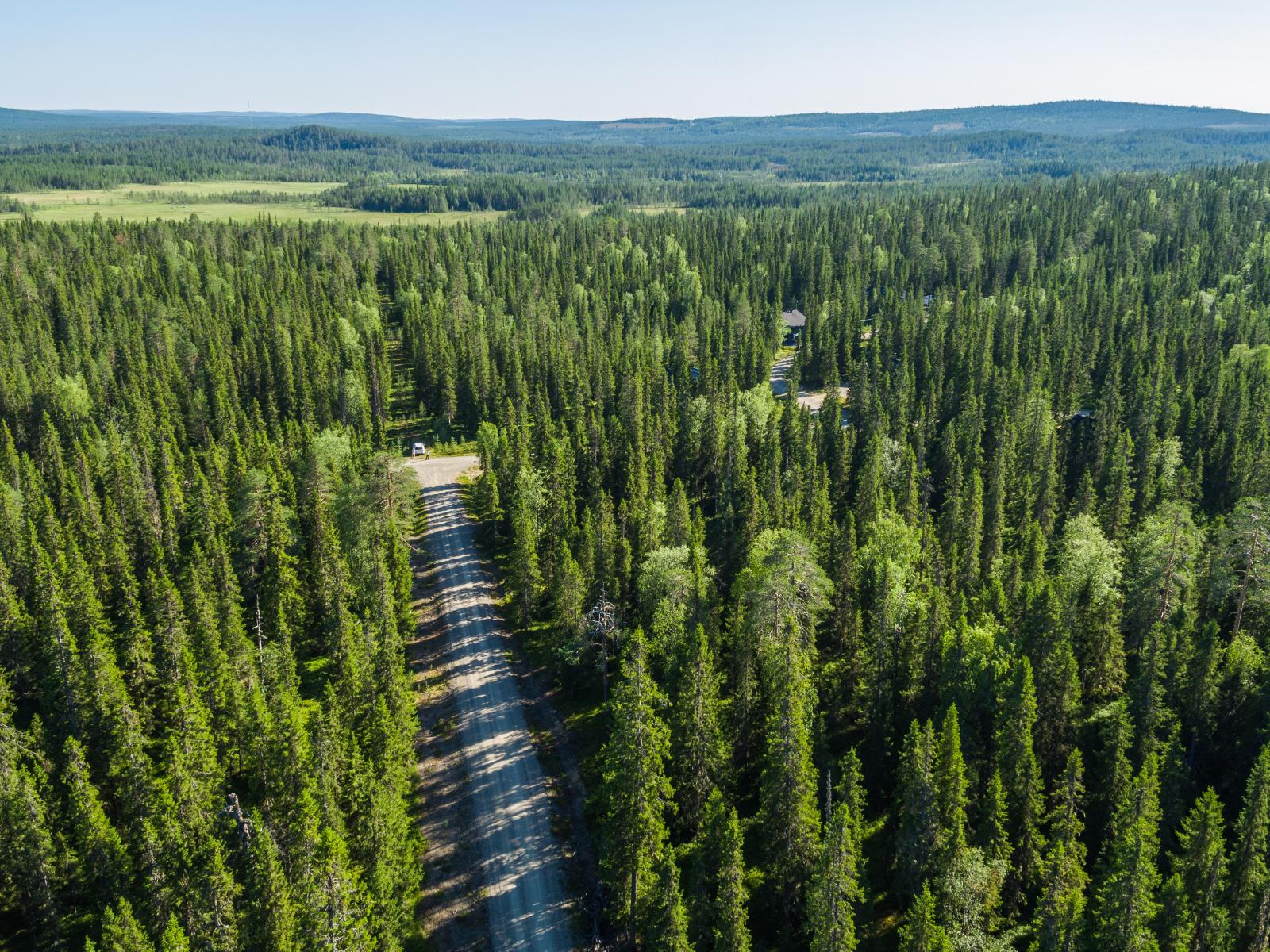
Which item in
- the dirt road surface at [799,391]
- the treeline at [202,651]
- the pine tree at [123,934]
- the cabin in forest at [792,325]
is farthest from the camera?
the cabin in forest at [792,325]

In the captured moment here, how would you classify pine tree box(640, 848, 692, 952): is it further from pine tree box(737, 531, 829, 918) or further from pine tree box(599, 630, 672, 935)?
pine tree box(737, 531, 829, 918)

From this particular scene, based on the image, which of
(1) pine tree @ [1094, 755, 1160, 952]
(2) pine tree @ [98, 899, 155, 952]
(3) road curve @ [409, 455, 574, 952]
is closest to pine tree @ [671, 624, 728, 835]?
(3) road curve @ [409, 455, 574, 952]

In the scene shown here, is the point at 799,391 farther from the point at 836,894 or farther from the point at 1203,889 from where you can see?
the point at 836,894

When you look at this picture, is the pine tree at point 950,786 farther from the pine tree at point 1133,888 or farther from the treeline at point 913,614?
the pine tree at point 1133,888

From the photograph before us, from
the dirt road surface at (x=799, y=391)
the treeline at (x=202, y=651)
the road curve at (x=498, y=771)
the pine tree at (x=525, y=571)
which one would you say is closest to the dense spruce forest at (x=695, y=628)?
the treeline at (x=202, y=651)

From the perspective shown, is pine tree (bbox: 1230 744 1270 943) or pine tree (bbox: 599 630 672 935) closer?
pine tree (bbox: 1230 744 1270 943)
